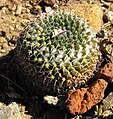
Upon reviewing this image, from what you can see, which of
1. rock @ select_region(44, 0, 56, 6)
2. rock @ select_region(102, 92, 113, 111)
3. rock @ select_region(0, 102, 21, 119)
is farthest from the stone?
rock @ select_region(102, 92, 113, 111)

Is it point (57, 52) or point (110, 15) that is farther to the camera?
point (110, 15)

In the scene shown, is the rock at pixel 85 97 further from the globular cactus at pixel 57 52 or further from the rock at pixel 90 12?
the rock at pixel 90 12

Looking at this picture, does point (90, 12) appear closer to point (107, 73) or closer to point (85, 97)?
point (107, 73)

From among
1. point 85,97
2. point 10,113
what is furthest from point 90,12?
point 10,113

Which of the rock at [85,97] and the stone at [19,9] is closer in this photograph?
the rock at [85,97]

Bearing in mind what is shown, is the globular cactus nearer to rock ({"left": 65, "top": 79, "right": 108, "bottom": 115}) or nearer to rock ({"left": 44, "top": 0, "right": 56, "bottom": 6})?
rock ({"left": 65, "top": 79, "right": 108, "bottom": 115})

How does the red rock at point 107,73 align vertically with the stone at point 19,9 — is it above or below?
below

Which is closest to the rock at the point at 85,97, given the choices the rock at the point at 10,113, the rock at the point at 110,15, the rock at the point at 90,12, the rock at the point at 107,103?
the rock at the point at 107,103
